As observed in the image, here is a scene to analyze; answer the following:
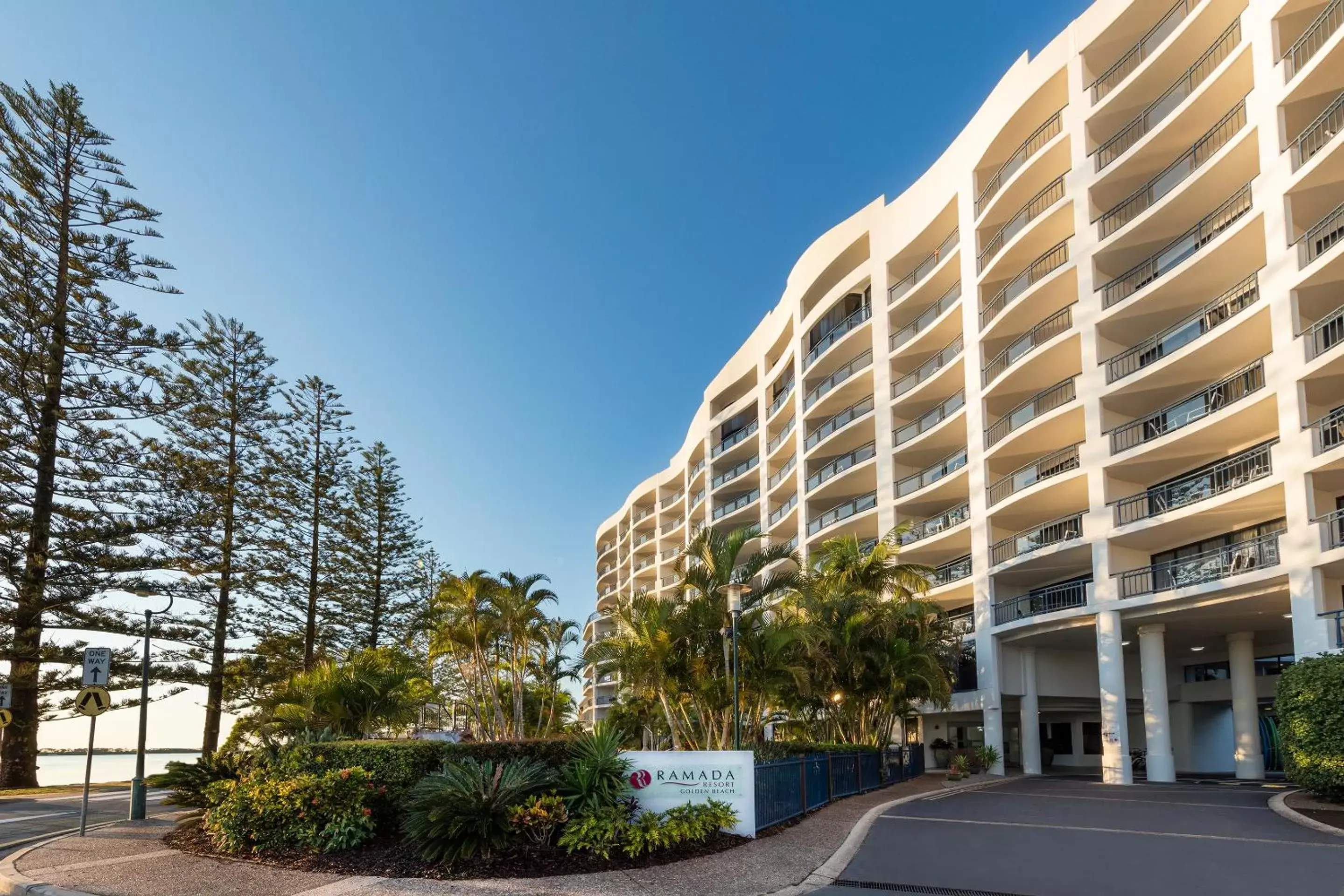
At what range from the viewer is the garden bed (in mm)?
10867

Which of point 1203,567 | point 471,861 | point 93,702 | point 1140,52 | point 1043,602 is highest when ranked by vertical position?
point 1140,52

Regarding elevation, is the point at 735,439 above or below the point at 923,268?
below

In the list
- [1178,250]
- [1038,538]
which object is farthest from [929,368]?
[1178,250]

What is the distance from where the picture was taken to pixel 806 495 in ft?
143

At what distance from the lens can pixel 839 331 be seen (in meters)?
42.3

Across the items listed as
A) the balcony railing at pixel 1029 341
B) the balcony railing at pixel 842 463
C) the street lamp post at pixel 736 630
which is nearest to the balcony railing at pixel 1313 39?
the balcony railing at pixel 1029 341

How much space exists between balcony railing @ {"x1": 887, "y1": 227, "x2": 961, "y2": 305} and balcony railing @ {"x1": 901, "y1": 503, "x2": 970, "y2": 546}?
8857 mm

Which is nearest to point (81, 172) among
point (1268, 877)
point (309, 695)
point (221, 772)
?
point (309, 695)

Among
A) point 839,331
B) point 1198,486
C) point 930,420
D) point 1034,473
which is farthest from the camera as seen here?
point 839,331

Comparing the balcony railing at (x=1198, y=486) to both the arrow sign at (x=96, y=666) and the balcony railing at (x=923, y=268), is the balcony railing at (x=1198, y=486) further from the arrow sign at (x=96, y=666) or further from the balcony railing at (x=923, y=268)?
the arrow sign at (x=96, y=666)

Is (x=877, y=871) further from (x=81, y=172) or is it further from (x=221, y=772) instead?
(x=81, y=172)

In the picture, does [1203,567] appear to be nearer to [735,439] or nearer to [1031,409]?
[1031,409]

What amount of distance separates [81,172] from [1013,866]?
102 ft

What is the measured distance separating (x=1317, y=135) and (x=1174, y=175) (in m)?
4.99
